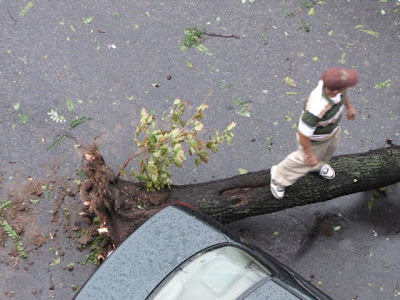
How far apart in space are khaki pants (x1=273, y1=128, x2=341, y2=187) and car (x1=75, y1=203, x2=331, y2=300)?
790mm

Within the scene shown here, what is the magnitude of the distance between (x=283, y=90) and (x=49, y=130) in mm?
2400

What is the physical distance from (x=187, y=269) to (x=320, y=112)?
1.41 m

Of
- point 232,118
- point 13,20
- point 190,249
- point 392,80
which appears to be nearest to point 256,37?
point 232,118

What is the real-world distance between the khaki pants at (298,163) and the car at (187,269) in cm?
79

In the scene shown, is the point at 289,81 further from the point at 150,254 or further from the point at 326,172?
the point at 150,254

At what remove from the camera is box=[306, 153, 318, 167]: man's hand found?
4.01 metres

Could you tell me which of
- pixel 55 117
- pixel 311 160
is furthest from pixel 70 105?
pixel 311 160

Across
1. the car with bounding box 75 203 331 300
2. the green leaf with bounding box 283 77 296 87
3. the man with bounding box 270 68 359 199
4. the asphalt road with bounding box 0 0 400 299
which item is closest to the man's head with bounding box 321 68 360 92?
the man with bounding box 270 68 359 199

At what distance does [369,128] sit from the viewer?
5.44 metres

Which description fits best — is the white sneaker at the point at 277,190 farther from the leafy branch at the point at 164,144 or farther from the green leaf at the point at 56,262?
the green leaf at the point at 56,262

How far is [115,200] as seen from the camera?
4254 millimetres

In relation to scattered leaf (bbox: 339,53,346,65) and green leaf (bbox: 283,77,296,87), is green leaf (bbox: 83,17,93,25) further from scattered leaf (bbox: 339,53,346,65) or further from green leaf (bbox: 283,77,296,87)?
scattered leaf (bbox: 339,53,346,65)

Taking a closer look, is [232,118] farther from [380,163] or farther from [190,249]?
[190,249]

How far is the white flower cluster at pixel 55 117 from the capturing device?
206 inches
